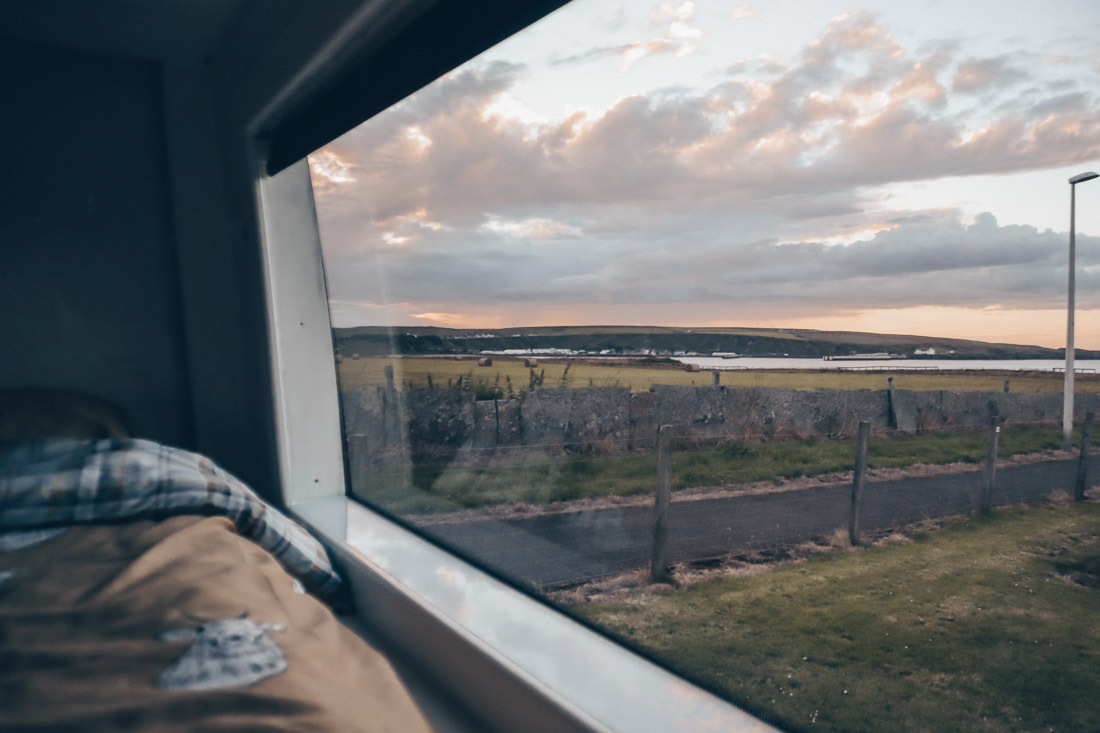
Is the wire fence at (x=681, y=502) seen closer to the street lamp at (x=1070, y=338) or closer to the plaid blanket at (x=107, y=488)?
the street lamp at (x=1070, y=338)

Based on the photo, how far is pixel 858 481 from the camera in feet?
2.86

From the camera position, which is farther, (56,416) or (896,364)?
(56,416)

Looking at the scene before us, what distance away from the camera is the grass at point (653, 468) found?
2.52ft

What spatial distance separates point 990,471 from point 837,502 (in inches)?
9.1

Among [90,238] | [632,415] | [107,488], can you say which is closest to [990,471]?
[632,415]

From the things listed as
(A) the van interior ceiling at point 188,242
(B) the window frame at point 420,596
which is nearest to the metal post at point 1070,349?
(B) the window frame at point 420,596

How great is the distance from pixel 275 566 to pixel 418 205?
1141 mm

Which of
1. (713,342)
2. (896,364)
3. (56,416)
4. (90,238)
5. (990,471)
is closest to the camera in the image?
(990,471)

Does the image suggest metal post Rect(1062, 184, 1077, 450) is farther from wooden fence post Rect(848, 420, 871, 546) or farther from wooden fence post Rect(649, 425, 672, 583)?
wooden fence post Rect(649, 425, 672, 583)

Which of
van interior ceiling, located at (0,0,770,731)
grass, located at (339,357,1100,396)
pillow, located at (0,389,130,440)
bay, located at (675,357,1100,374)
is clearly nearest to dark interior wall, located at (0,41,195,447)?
van interior ceiling, located at (0,0,770,731)

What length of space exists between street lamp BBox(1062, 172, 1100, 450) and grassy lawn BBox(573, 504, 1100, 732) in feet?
0.27

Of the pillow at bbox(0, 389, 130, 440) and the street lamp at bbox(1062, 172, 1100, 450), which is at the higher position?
the street lamp at bbox(1062, 172, 1100, 450)

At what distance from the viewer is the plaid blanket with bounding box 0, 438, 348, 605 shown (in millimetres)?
1307

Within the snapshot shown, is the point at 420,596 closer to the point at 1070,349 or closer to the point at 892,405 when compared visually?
the point at 892,405
